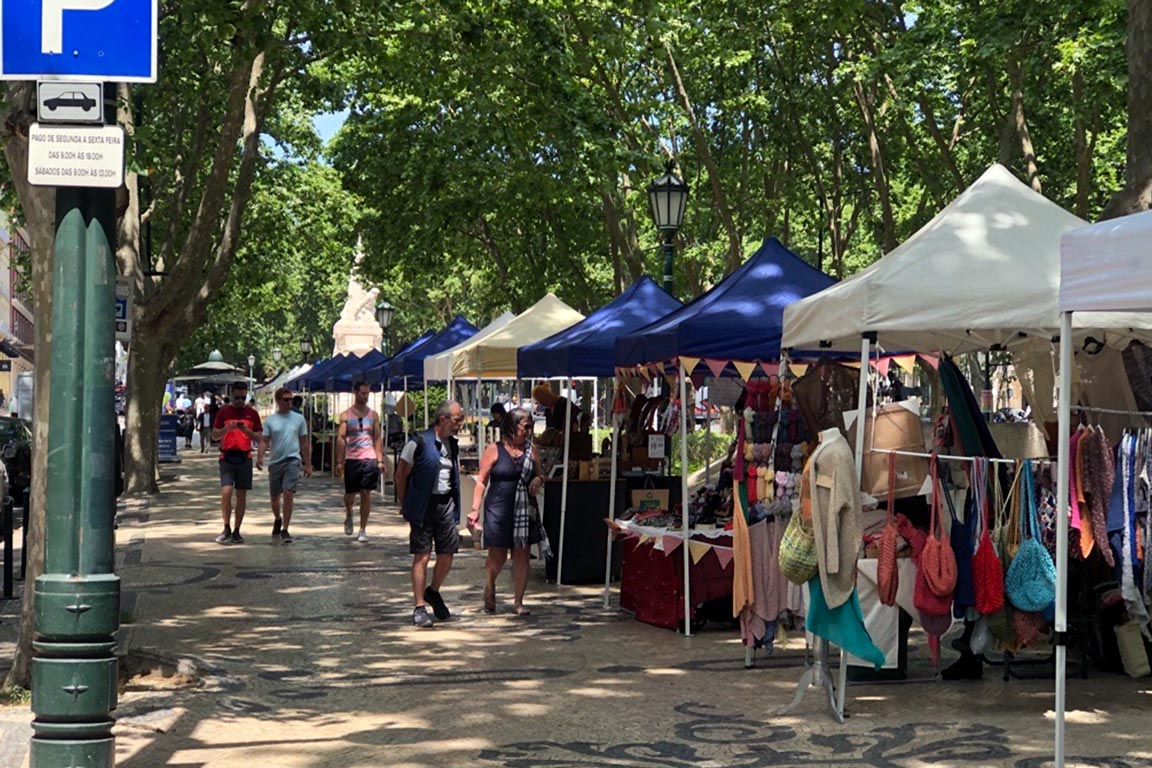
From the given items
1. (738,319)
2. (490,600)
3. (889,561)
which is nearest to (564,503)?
(490,600)

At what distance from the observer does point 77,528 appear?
593 centimetres

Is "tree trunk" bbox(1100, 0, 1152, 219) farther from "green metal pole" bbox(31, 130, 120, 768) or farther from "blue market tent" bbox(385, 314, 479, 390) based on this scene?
"blue market tent" bbox(385, 314, 479, 390)

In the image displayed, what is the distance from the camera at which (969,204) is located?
9766mm

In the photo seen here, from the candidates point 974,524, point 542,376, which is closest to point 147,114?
point 542,376

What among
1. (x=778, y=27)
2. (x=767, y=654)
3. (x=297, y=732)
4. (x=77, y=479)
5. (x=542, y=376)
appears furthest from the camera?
(x=778, y=27)

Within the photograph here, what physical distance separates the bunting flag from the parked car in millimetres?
15131

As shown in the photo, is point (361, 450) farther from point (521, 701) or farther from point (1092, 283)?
point (1092, 283)

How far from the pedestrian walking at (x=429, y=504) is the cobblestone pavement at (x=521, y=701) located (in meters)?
0.32

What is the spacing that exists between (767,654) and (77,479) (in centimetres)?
608

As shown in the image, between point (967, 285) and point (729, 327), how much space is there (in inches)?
107

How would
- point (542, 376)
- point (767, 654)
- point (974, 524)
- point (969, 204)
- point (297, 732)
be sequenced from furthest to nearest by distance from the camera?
point (542, 376)
point (767, 654)
point (969, 204)
point (974, 524)
point (297, 732)

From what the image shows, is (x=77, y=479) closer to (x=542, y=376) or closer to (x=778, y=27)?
(x=542, y=376)

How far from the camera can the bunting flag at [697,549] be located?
12.0 metres

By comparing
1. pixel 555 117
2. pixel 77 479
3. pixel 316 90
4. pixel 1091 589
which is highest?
pixel 316 90
